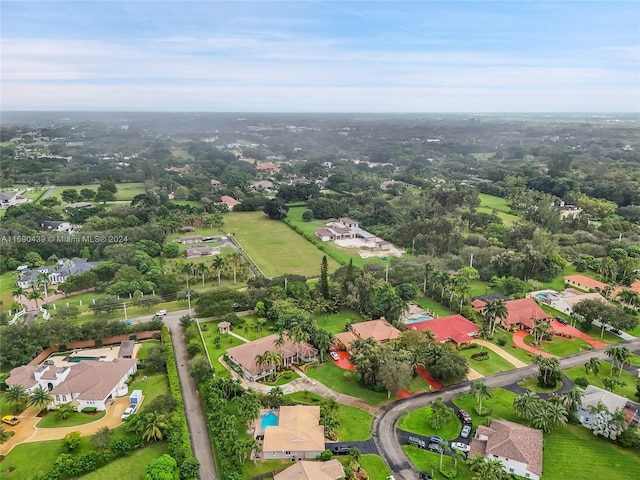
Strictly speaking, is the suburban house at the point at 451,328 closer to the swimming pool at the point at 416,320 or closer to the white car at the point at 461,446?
the swimming pool at the point at 416,320

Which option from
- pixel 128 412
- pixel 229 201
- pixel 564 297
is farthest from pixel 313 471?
pixel 229 201

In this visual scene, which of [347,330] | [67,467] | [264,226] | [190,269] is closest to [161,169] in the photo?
[264,226]

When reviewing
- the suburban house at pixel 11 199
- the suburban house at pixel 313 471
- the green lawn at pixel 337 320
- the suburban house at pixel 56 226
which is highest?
the suburban house at pixel 11 199

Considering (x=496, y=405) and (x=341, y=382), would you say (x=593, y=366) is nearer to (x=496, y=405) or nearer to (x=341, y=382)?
(x=496, y=405)

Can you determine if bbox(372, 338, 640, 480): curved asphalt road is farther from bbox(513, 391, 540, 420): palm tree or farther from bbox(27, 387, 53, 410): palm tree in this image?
bbox(27, 387, 53, 410): palm tree

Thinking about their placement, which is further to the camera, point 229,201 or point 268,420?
point 229,201

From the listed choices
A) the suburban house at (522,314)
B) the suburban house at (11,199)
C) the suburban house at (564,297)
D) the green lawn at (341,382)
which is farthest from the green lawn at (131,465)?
the suburban house at (11,199)
